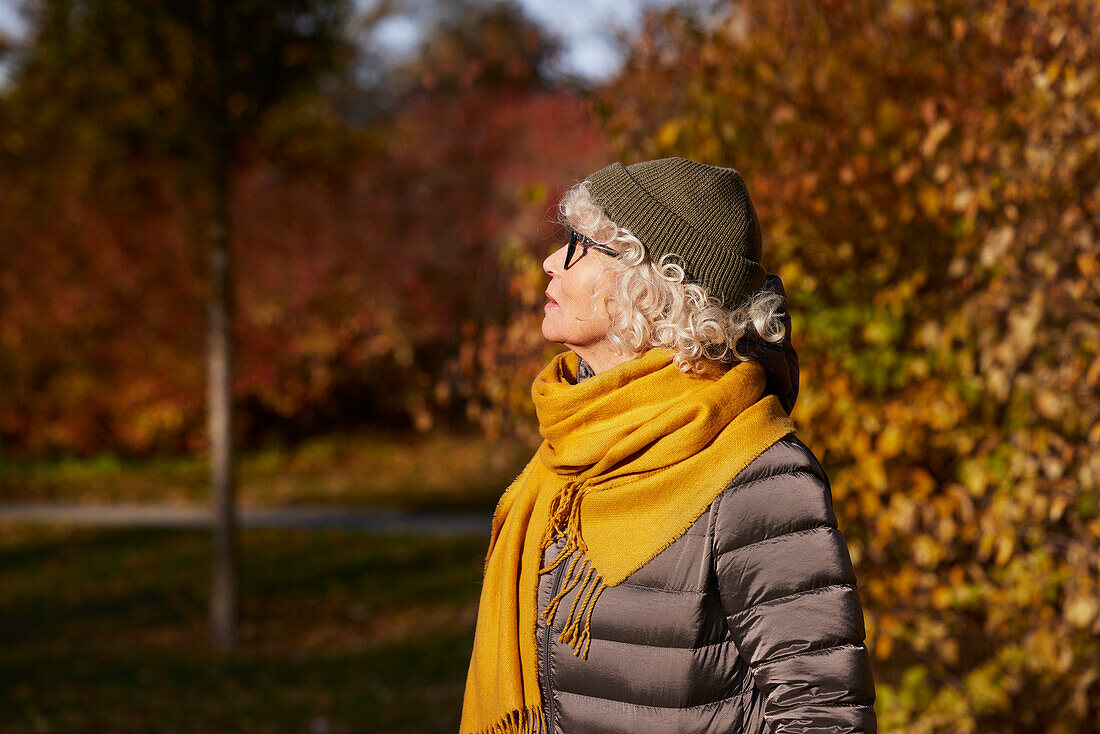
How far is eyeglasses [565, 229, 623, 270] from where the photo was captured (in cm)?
183

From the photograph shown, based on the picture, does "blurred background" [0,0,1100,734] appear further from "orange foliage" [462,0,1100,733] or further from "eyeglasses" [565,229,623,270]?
"eyeglasses" [565,229,623,270]

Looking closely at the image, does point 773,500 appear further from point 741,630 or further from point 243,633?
point 243,633

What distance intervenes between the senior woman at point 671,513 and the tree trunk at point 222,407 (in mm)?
5757

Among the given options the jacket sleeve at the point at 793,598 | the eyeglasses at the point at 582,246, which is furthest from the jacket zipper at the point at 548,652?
the eyeglasses at the point at 582,246

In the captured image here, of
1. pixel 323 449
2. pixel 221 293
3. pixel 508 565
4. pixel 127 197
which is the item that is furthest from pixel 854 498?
pixel 323 449

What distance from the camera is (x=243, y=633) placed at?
25.4 feet

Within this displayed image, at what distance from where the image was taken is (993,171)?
10.7 ft

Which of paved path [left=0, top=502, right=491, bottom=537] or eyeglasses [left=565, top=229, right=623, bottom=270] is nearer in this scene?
eyeglasses [left=565, top=229, right=623, bottom=270]

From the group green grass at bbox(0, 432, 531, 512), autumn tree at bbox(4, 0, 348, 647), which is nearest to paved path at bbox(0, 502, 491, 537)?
green grass at bbox(0, 432, 531, 512)

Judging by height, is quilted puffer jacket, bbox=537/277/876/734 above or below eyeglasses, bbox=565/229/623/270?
below

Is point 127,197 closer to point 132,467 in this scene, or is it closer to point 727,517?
point 132,467

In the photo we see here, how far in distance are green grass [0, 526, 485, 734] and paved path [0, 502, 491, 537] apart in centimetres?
45

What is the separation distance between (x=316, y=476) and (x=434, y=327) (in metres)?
2.67

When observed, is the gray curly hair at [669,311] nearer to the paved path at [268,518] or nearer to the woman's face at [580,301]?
the woman's face at [580,301]
